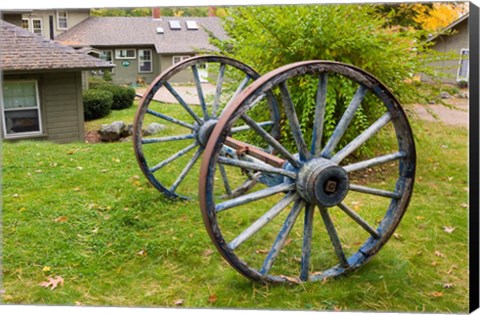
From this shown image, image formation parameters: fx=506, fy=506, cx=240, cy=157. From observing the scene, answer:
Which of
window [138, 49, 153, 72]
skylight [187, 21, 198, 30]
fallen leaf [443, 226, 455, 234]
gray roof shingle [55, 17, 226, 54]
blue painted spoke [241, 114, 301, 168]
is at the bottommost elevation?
fallen leaf [443, 226, 455, 234]

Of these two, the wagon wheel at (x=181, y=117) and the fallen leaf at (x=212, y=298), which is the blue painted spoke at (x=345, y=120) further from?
the wagon wheel at (x=181, y=117)

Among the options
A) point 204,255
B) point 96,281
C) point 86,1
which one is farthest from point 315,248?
point 86,1

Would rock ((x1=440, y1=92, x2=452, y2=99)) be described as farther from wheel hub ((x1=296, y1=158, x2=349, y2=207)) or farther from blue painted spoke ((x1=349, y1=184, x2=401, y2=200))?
wheel hub ((x1=296, y1=158, x2=349, y2=207))

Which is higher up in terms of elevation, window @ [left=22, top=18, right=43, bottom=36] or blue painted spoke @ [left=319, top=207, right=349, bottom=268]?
window @ [left=22, top=18, right=43, bottom=36]

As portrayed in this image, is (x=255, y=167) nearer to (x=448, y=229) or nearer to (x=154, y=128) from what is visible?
(x=448, y=229)

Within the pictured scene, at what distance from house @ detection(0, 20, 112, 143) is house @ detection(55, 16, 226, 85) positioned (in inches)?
6.1

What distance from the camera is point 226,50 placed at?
5035 mm

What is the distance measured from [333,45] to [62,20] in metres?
2.02

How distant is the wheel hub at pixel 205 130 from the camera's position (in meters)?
3.47

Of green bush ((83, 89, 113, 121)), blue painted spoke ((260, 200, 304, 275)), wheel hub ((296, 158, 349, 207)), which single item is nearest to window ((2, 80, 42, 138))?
green bush ((83, 89, 113, 121))

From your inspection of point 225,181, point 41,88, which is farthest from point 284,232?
point 41,88

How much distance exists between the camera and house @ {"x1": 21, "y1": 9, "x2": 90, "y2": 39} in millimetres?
3186

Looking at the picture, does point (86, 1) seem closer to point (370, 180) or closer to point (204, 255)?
point (204, 255)

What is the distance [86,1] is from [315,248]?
1940mm
